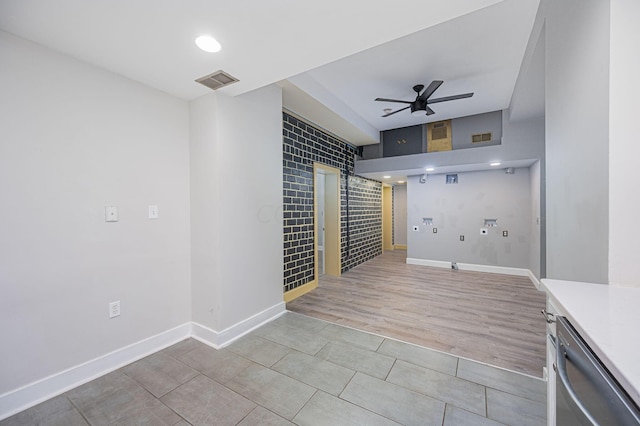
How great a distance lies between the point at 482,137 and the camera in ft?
14.8

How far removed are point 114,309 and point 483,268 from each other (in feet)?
19.7

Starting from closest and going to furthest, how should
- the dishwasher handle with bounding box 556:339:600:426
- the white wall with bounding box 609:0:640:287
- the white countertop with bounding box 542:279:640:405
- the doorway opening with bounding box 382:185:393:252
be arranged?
the white countertop with bounding box 542:279:640:405 < the dishwasher handle with bounding box 556:339:600:426 < the white wall with bounding box 609:0:640:287 < the doorway opening with bounding box 382:185:393:252

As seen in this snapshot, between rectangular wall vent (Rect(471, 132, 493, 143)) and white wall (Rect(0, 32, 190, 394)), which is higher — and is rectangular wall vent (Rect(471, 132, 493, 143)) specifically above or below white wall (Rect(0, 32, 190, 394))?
above

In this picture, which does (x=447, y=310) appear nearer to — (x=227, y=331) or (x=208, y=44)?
(x=227, y=331)

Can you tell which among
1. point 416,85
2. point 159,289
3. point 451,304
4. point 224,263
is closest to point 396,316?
point 451,304

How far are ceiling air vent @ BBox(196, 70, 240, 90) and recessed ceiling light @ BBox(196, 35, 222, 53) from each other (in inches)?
10.4

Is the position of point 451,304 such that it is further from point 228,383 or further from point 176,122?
point 176,122

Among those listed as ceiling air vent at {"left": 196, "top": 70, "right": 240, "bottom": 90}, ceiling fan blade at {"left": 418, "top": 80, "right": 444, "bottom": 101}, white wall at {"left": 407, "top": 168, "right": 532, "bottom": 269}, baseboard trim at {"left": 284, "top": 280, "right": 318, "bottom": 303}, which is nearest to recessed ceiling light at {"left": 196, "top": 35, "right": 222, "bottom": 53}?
ceiling air vent at {"left": 196, "top": 70, "right": 240, "bottom": 90}

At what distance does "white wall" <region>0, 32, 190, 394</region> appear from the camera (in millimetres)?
1626

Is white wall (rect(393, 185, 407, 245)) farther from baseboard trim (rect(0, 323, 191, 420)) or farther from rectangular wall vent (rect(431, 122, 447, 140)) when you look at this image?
baseboard trim (rect(0, 323, 191, 420))

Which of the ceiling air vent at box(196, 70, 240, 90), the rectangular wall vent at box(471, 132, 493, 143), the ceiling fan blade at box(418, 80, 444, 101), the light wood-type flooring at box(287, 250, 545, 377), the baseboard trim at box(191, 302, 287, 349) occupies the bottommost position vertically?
the light wood-type flooring at box(287, 250, 545, 377)

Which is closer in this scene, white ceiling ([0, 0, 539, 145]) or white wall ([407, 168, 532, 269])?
white ceiling ([0, 0, 539, 145])

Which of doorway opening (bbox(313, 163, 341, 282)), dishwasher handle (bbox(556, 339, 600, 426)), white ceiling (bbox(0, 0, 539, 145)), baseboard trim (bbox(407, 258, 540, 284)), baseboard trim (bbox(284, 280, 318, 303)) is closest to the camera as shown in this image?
dishwasher handle (bbox(556, 339, 600, 426))

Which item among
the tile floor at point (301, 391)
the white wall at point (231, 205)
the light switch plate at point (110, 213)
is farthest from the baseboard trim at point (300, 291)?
the light switch plate at point (110, 213)
